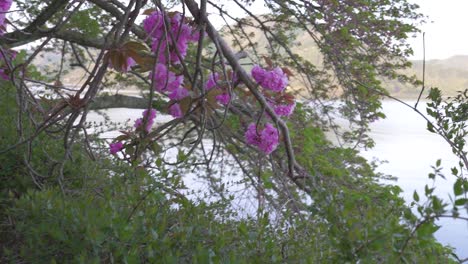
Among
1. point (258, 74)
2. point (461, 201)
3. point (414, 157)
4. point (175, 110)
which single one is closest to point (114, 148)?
point (175, 110)

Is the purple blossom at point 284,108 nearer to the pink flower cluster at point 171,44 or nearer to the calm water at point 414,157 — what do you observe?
the pink flower cluster at point 171,44

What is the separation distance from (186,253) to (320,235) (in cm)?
45

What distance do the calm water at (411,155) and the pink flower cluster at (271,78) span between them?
4326mm

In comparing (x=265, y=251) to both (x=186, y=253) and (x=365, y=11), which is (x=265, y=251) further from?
(x=365, y=11)

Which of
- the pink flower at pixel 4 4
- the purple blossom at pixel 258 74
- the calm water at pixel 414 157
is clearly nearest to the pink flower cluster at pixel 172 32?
the purple blossom at pixel 258 74

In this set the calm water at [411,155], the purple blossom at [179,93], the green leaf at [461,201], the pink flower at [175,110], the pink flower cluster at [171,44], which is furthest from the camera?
the calm water at [411,155]

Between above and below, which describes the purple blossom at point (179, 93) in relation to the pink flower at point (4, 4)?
below

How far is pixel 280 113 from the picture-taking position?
2330mm

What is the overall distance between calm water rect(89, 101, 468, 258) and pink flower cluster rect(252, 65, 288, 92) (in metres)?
4.33

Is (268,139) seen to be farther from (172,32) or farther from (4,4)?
(4,4)

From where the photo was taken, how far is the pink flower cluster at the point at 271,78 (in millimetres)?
2096

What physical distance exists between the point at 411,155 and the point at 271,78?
36.4ft

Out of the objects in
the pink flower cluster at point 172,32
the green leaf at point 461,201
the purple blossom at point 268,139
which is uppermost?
the pink flower cluster at point 172,32

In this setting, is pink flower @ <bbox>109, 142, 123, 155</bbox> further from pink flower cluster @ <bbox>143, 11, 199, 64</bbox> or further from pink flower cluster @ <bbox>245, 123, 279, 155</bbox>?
pink flower cluster @ <bbox>245, 123, 279, 155</bbox>
